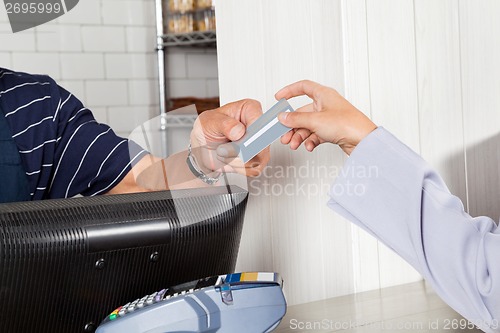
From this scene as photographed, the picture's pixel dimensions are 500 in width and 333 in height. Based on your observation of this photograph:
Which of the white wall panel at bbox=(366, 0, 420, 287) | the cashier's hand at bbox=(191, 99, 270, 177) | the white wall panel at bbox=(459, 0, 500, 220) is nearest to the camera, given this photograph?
the cashier's hand at bbox=(191, 99, 270, 177)

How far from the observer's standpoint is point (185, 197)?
32.1 inches

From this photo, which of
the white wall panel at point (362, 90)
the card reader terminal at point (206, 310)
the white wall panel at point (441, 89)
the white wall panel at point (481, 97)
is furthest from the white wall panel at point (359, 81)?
the card reader terminal at point (206, 310)

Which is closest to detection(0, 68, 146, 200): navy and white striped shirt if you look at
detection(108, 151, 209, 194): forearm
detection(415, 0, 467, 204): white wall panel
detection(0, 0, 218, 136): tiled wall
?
detection(108, 151, 209, 194): forearm

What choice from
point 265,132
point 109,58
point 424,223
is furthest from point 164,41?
point 424,223

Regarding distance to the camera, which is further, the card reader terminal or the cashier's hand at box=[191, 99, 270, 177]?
the cashier's hand at box=[191, 99, 270, 177]

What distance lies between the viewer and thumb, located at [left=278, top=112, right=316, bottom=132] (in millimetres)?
840

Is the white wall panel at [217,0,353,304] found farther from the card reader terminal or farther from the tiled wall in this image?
the tiled wall

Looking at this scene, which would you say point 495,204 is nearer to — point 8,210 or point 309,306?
point 309,306

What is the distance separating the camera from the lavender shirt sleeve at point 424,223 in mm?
783

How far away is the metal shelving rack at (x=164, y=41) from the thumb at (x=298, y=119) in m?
2.31

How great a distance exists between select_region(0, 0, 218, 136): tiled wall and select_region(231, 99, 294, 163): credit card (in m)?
2.35

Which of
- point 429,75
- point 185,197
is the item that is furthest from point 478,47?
point 185,197

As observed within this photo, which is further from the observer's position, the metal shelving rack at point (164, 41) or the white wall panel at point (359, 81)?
the metal shelving rack at point (164, 41)

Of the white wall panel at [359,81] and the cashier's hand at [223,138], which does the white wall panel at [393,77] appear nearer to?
the white wall panel at [359,81]
